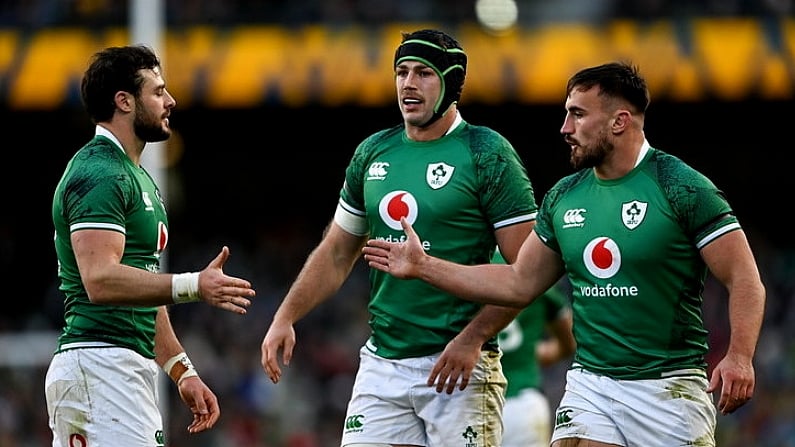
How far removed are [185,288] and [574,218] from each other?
1847 millimetres

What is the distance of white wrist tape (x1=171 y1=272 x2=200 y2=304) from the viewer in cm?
675

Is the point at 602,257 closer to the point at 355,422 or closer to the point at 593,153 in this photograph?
the point at 593,153

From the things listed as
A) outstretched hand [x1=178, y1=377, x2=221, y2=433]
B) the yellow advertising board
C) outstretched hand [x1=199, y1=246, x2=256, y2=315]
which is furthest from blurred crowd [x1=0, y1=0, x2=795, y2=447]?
outstretched hand [x1=199, y1=246, x2=256, y2=315]

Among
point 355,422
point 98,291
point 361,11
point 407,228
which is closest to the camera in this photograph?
point 98,291

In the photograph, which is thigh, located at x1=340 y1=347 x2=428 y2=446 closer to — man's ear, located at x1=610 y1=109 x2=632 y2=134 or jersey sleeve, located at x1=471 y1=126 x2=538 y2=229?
jersey sleeve, located at x1=471 y1=126 x2=538 y2=229

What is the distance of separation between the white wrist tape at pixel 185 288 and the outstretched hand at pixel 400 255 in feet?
2.83

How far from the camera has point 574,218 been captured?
712cm

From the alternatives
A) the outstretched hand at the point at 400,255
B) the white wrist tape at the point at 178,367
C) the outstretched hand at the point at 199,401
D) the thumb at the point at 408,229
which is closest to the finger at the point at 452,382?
the outstretched hand at the point at 400,255

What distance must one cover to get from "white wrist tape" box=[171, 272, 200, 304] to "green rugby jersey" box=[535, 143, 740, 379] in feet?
5.74

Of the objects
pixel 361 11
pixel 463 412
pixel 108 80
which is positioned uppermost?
pixel 108 80

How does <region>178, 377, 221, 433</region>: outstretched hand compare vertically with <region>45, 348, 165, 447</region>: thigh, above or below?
below

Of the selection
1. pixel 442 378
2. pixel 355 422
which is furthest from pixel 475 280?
pixel 355 422

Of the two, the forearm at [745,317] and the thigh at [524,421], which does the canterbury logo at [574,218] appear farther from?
the thigh at [524,421]

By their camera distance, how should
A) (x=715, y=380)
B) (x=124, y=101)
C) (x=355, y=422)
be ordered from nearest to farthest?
1. (x=715, y=380)
2. (x=124, y=101)
3. (x=355, y=422)
